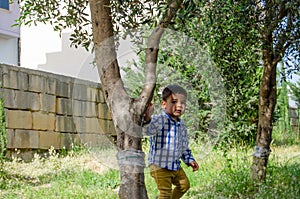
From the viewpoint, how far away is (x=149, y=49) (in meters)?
3.22

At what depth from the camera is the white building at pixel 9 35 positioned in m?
14.6

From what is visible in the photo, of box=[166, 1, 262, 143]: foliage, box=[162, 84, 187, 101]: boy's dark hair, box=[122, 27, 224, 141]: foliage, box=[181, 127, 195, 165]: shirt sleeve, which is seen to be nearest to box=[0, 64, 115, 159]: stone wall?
box=[122, 27, 224, 141]: foliage

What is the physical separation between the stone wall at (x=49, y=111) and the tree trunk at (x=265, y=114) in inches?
101

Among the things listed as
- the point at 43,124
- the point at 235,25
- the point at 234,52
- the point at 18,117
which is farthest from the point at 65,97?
the point at 235,25

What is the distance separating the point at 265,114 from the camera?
520cm

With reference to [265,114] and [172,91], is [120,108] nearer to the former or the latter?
[172,91]

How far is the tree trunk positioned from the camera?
201 inches

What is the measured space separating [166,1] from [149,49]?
1.13 ft

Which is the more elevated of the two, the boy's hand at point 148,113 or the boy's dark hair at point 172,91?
the boy's dark hair at point 172,91

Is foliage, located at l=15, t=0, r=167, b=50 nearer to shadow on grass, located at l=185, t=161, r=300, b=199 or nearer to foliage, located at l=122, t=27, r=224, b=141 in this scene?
foliage, located at l=122, t=27, r=224, b=141

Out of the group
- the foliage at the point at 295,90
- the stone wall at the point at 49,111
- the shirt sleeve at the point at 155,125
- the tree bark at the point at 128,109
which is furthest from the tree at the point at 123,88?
the foliage at the point at 295,90

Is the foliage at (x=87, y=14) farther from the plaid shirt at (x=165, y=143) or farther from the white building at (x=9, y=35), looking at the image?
the white building at (x=9, y=35)

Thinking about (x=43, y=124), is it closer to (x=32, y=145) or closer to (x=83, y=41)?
(x=32, y=145)

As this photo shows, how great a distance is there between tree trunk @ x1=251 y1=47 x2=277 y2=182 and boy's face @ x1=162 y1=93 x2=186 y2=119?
1641 millimetres
